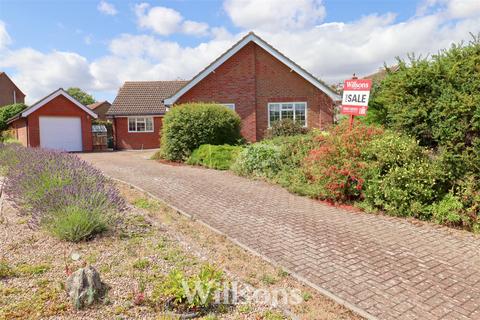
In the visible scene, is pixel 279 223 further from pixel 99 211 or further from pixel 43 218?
pixel 43 218

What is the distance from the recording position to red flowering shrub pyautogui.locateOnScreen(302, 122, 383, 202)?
751 cm

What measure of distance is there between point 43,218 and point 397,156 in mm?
6253

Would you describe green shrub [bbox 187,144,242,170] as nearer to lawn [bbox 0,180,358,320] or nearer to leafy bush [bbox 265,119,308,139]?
leafy bush [bbox 265,119,308,139]

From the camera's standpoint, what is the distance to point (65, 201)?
16.1 feet

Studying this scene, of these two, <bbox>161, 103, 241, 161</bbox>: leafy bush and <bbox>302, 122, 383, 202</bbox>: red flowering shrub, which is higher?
<bbox>161, 103, 241, 161</bbox>: leafy bush

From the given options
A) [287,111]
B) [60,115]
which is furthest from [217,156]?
[60,115]

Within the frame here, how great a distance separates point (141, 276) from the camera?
12.1 feet

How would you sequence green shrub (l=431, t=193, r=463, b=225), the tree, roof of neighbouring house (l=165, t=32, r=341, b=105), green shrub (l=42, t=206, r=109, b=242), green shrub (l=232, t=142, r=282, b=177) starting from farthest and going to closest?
the tree
roof of neighbouring house (l=165, t=32, r=341, b=105)
green shrub (l=232, t=142, r=282, b=177)
green shrub (l=431, t=193, r=463, b=225)
green shrub (l=42, t=206, r=109, b=242)

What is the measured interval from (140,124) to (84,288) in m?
23.0

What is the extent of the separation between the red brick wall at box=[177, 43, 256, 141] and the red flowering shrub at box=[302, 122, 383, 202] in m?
11.7

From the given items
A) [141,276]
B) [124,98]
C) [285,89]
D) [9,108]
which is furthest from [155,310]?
[9,108]

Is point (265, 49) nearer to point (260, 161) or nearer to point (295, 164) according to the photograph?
point (260, 161)

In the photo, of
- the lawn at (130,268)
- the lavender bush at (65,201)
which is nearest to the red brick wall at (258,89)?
the lavender bush at (65,201)

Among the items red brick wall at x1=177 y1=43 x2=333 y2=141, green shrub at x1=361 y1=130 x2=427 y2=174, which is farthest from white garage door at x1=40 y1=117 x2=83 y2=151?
green shrub at x1=361 y1=130 x2=427 y2=174
